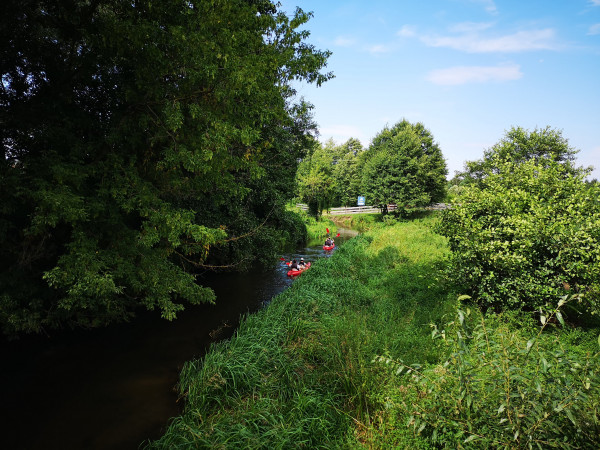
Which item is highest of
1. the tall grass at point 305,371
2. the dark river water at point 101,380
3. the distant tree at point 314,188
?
the distant tree at point 314,188

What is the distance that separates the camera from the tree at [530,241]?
254 inches

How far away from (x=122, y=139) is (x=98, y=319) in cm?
492

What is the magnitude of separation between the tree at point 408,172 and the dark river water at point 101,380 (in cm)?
2722

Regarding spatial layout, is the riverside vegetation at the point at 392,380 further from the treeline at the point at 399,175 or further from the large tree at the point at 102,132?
the treeline at the point at 399,175

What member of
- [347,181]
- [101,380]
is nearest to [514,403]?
[101,380]

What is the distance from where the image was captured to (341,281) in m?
11.6

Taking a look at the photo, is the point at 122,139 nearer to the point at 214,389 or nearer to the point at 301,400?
the point at 214,389

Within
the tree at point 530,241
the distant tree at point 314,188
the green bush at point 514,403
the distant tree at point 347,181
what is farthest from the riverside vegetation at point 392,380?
the distant tree at point 347,181

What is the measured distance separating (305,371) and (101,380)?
16.2ft

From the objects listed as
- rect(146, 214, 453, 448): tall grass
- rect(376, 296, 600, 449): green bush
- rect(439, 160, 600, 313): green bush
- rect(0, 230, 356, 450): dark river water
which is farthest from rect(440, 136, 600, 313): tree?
rect(0, 230, 356, 450): dark river water

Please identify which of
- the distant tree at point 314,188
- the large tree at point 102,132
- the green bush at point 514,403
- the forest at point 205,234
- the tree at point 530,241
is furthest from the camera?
the distant tree at point 314,188

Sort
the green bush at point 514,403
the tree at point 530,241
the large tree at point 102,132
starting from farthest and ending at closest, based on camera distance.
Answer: the tree at point 530,241 < the large tree at point 102,132 < the green bush at point 514,403

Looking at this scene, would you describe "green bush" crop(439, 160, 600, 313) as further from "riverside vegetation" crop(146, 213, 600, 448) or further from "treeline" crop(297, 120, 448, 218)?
"treeline" crop(297, 120, 448, 218)

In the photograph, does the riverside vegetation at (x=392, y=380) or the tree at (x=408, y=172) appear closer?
the riverside vegetation at (x=392, y=380)
